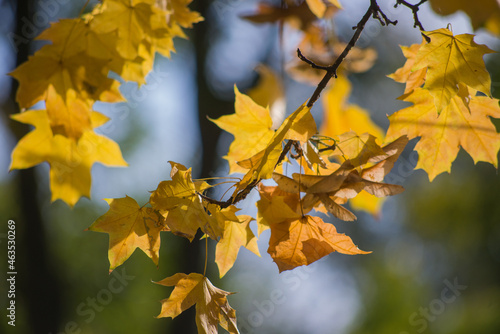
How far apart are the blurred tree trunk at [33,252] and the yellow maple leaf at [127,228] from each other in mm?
2311

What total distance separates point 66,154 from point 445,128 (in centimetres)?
81

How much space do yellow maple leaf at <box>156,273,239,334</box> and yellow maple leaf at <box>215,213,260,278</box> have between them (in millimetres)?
59

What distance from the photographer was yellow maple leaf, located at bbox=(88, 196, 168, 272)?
2.27ft

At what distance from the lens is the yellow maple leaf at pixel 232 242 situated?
77 cm

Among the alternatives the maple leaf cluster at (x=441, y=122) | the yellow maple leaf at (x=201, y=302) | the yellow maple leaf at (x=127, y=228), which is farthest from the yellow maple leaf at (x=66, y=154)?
the maple leaf cluster at (x=441, y=122)

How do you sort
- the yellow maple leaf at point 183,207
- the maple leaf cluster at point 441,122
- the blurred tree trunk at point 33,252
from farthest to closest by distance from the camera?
the blurred tree trunk at point 33,252 → the maple leaf cluster at point 441,122 → the yellow maple leaf at point 183,207

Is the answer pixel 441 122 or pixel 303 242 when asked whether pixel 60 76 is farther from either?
pixel 441 122

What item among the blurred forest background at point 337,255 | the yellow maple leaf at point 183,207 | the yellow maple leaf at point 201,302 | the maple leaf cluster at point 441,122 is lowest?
the blurred forest background at point 337,255

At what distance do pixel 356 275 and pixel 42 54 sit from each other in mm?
6862

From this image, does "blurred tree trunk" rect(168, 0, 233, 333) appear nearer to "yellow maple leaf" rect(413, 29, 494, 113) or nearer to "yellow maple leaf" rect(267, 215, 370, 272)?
"yellow maple leaf" rect(267, 215, 370, 272)

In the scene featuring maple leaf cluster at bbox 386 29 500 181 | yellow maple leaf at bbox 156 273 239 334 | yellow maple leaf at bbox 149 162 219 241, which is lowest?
yellow maple leaf at bbox 156 273 239 334

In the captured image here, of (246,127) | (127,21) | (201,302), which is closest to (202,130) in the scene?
(127,21)

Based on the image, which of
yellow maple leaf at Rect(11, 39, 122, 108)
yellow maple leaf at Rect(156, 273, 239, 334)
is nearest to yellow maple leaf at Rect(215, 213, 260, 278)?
yellow maple leaf at Rect(156, 273, 239, 334)

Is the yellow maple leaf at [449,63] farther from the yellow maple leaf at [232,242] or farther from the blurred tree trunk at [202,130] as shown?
the blurred tree trunk at [202,130]
